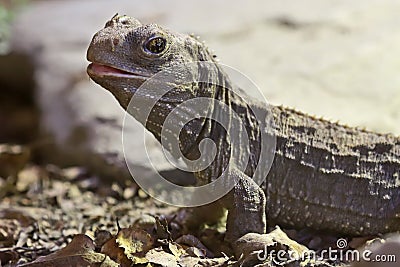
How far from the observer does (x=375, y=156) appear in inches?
191

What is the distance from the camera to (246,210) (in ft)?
14.9

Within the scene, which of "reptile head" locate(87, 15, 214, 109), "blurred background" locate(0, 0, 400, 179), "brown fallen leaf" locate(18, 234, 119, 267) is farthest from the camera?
"blurred background" locate(0, 0, 400, 179)

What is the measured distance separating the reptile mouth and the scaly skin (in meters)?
0.23

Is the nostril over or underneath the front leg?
over

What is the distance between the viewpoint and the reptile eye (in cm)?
445

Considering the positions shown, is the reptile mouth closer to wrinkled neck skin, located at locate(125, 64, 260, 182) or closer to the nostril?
wrinkled neck skin, located at locate(125, 64, 260, 182)

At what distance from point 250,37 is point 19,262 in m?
5.18

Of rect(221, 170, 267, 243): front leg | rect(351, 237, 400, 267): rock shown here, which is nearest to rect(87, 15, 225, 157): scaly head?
rect(221, 170, 267, 243): front leg

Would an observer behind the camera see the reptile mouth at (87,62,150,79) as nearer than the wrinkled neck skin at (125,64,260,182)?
Yes

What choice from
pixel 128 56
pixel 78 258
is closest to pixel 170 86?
pixel 128 56

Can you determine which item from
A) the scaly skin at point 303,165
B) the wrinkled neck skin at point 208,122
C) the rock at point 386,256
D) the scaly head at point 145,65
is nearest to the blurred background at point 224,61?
the scaly skin at point 303,165

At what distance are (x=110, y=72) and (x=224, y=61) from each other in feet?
12.7

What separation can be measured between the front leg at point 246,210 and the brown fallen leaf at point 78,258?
896 mm

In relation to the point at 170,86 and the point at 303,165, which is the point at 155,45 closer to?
the point at 170,86
